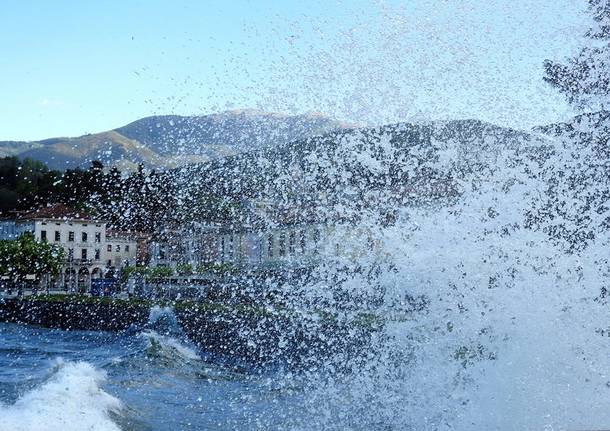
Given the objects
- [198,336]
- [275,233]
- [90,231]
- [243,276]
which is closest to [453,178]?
[275,233]

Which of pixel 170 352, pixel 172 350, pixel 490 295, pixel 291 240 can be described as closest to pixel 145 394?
pixel 291 240

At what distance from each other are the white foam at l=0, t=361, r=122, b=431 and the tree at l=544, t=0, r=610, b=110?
33.8 feet

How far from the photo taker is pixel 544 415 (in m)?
6.84

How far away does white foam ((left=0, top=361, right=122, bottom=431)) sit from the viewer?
1075 centimetres

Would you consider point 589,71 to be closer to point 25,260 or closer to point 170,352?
point 170,352

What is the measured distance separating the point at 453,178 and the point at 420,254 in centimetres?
170

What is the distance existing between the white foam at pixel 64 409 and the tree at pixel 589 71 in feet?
33.8

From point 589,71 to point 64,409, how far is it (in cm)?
1229

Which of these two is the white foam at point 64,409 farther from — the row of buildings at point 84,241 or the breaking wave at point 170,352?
the row of buildings at point 84,241

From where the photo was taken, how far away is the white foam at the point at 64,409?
1075 centimetres

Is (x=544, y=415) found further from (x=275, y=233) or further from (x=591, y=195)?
(x=275, y=233)

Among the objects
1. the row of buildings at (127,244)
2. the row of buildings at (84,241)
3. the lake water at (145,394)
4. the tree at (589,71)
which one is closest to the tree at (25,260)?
the row of buildings at (127,244)

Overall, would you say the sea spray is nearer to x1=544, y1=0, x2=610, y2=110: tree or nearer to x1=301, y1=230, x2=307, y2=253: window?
x1=544, y1=0, x2=610, y2=110: tree

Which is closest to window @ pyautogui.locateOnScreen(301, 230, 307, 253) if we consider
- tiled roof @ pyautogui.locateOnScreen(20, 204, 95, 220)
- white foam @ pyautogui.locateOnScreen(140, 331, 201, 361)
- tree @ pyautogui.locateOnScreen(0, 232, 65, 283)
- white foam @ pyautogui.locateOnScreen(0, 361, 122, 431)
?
white foam @ pyautogui.locateOnScreen(0, 361, 122, 431)
